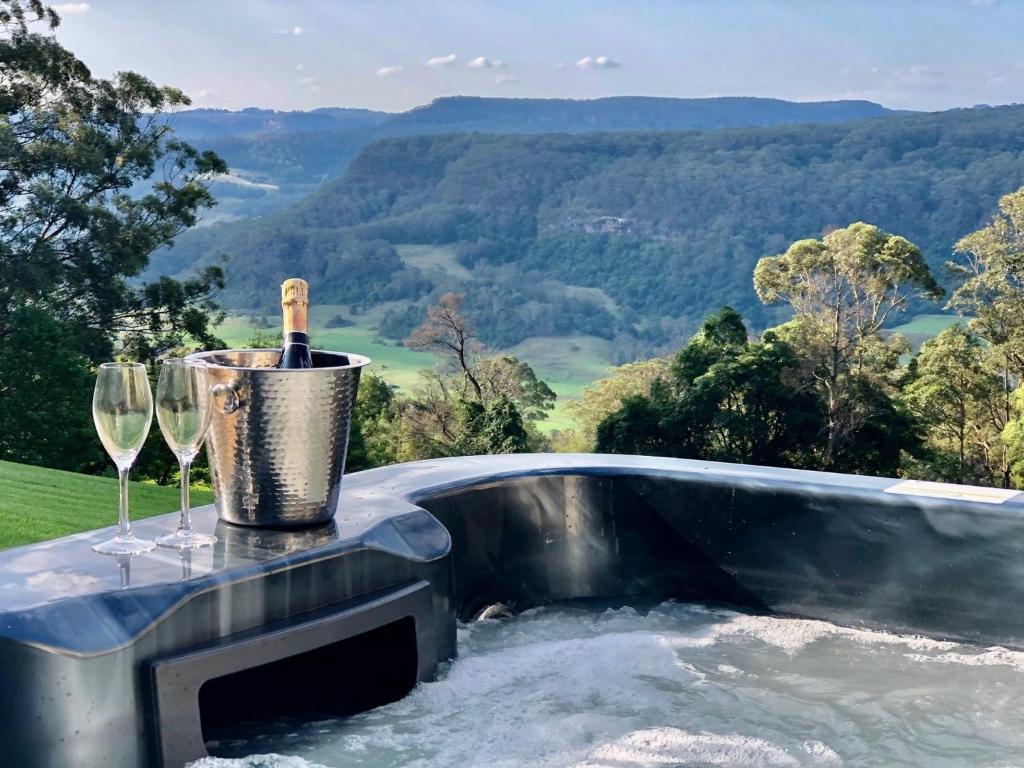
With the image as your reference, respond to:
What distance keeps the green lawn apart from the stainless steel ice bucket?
1648mm

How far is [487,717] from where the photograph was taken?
147cm

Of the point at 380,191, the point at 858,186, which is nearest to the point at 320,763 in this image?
the point at 858,186

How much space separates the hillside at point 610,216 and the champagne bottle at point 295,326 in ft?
94.2

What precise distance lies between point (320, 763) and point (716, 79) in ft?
175

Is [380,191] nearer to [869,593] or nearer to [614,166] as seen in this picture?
[614,166]

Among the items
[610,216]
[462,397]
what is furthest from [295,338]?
[610,216]

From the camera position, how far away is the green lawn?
3.30m

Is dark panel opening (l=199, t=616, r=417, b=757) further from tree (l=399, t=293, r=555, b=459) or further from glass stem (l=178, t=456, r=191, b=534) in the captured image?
tree (l=399, t=293, r=555, b=459)

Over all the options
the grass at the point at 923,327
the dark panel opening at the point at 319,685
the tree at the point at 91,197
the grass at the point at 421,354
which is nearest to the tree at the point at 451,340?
the grass at the point at 421,354

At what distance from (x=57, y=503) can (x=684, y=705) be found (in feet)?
9.54

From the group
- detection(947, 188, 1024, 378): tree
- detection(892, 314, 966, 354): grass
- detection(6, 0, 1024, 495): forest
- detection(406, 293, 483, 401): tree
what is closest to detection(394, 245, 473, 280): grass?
detection(6, 0, 1024, 495): forest

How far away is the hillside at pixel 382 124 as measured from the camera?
142 ft

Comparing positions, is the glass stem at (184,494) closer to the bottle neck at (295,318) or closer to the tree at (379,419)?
the bottle neck at (295,318)

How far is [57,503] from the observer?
3.79m
